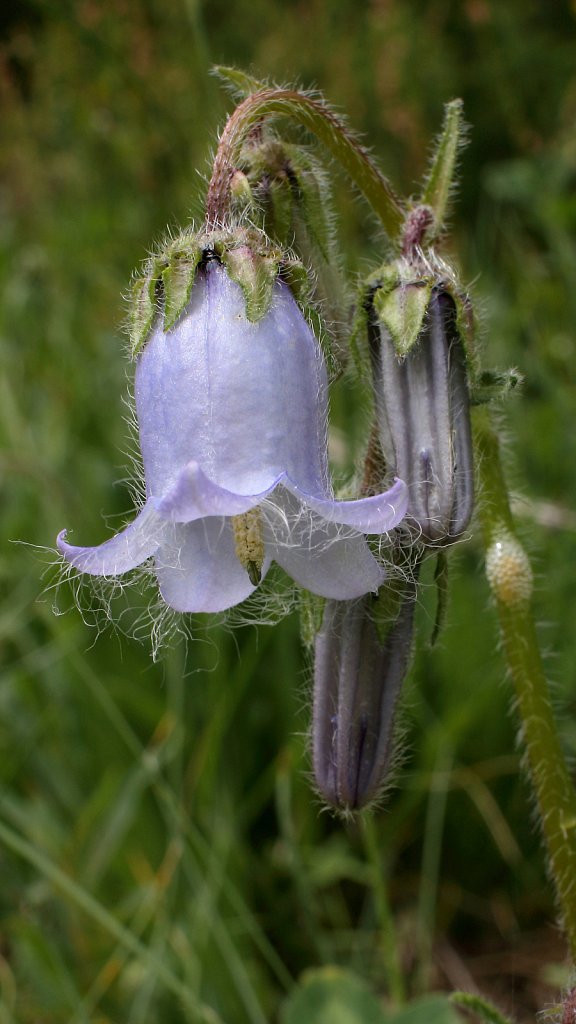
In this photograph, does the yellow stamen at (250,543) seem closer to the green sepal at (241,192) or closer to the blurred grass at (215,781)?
the blurred grass at (215,781)

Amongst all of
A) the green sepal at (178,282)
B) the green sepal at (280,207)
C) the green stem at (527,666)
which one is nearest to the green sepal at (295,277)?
the green sepal at (178,282)

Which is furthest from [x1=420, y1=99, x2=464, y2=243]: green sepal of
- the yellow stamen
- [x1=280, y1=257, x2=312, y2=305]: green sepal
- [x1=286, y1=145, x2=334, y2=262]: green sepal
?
the yellow stamen

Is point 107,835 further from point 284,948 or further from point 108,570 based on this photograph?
point 108,570

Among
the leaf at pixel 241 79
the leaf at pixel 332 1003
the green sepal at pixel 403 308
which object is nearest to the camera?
the green sepal at pixel 403 308

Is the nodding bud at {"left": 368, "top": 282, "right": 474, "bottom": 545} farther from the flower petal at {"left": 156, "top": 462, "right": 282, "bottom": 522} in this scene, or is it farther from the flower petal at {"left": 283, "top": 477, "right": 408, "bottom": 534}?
the flower petal at {"left": 156, "top": 462, "right": 282, "bottom": 522}

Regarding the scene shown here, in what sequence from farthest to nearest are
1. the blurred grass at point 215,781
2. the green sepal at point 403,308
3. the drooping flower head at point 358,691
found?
1. the blurred grass at point 215,781
2. the drooping flower head at point 358,691
3. the green sepal at point 403,308

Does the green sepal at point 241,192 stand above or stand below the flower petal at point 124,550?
above

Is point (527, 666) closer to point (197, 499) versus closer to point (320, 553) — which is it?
point (320, 553)
